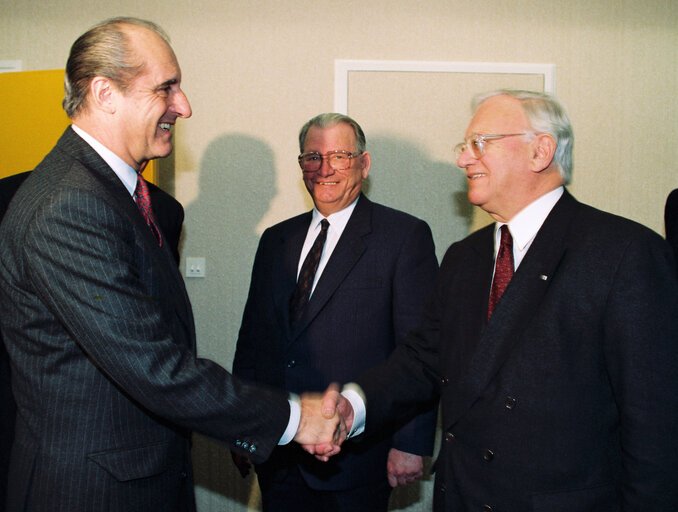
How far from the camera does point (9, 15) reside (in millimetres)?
3186

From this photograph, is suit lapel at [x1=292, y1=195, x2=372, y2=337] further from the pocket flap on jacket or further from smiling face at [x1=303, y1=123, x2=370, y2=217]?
the pocket flap on jacket

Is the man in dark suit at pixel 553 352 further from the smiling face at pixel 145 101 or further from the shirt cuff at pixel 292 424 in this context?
the smiling face at pixel 145 101

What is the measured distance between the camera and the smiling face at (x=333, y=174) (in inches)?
90.8

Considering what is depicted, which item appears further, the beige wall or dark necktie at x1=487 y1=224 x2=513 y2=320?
the beige wall

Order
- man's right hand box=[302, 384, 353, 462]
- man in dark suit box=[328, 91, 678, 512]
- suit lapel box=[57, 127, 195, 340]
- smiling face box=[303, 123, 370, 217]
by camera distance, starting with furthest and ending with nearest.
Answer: smiling face box=[303, 123, 370, 217] < man's right hand box=[302, 384, 353, 462] < suit lapel box=[57, 127, 195, 340] < man in dark suit box=[328, 91, 678, 512]

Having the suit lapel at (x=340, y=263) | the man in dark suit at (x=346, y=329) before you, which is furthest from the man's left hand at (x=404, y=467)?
the suit lapel at (x=340, y=263)

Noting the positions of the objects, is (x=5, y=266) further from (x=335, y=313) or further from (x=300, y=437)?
(x=335, y=313)

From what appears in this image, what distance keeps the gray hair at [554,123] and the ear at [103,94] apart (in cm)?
114

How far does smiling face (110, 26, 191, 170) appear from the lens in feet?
4.83

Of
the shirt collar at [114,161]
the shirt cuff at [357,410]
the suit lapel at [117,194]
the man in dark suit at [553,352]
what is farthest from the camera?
the shirt cuff at [357,410]

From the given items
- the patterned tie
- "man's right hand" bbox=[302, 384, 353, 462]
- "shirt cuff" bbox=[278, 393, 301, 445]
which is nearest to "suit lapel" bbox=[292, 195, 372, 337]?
"man's right hand" bbox=[302, 384, 353, 462]

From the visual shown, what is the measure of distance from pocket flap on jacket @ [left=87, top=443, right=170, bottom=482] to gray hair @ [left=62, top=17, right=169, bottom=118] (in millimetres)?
869

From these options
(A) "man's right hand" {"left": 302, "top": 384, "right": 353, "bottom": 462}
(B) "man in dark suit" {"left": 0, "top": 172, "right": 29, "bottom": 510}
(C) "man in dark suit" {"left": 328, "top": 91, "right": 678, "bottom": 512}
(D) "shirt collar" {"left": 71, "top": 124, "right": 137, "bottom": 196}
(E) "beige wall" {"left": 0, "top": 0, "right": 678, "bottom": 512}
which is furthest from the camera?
(E) "beige wall" {"left": 0, "top": 0, "right": 678, "bottom": 512}

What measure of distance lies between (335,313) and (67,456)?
3.49 ft
